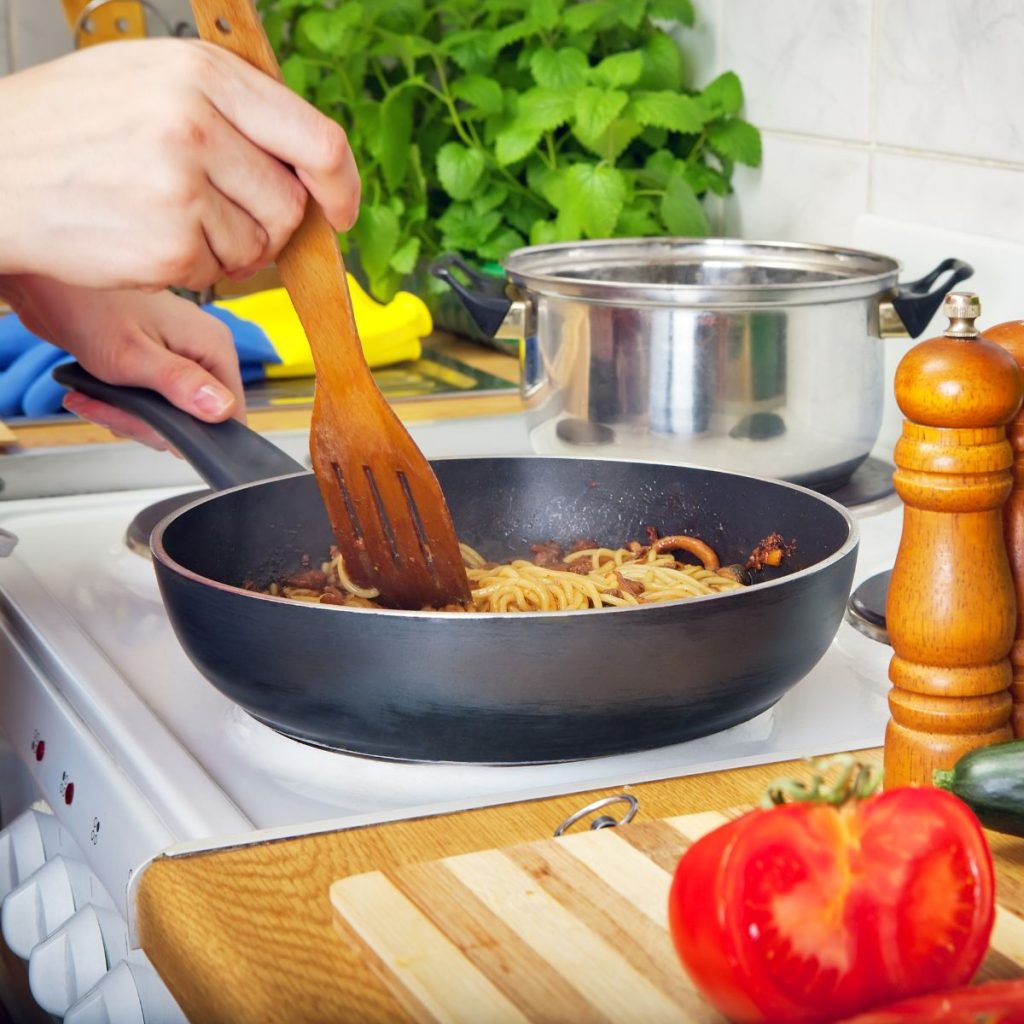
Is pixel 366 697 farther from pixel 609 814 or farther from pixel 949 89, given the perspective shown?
pixel 949 89

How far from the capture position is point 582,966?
0.54m

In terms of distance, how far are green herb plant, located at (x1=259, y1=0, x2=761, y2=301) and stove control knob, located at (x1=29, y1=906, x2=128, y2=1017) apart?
991 mm

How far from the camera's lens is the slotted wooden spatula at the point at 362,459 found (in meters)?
0.91

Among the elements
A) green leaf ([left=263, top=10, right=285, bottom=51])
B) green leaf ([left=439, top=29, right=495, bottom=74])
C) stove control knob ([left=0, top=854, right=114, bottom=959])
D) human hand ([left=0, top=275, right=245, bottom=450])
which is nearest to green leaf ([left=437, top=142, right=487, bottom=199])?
green leaf ([left=439, top=29, right=495, bottom=74])

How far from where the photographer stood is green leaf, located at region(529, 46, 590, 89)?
1718mm

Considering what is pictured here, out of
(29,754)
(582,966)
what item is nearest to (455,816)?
(582,966)

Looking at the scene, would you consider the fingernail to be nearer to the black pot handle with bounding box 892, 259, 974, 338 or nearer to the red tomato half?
the black pot handle with bounding box 892, 259, 974, 338

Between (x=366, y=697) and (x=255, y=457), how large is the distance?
0.37 metres

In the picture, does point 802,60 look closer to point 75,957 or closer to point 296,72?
point 296,72

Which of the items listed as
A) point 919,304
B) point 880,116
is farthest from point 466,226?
point 919,304

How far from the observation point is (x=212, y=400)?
109cm

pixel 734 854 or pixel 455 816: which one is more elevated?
pixel 734 854

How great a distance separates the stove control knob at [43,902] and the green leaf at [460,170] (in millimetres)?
1029

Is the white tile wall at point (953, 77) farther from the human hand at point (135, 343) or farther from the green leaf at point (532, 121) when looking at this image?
the human hand at point (135, 343)
